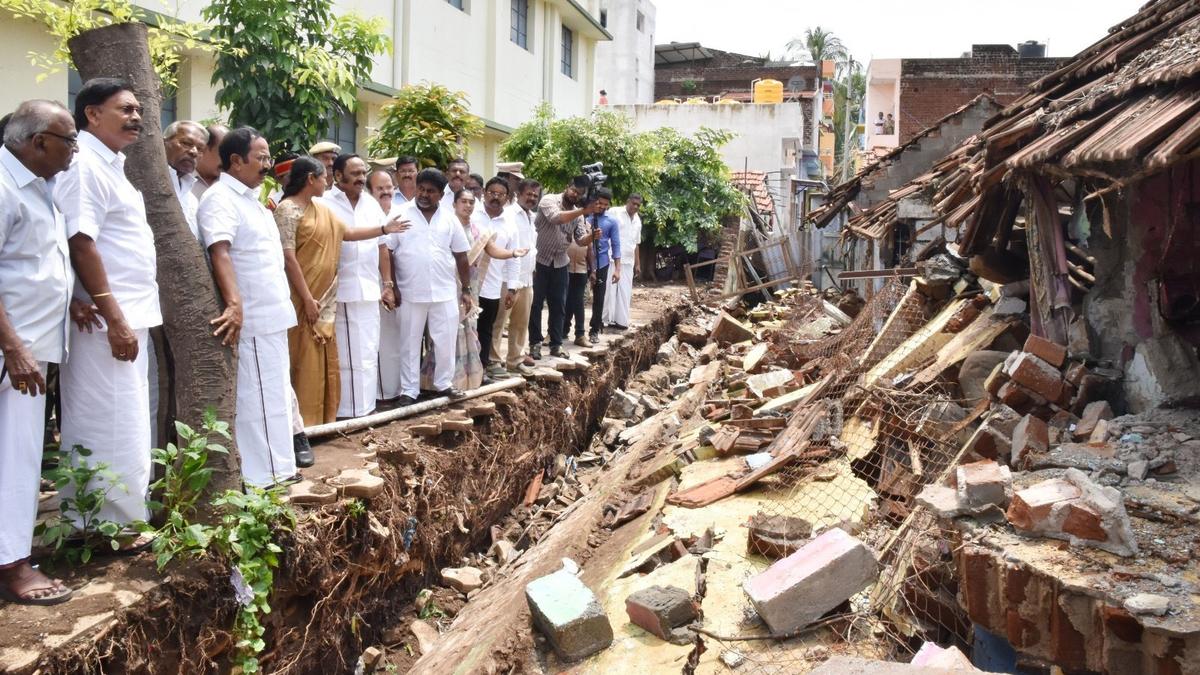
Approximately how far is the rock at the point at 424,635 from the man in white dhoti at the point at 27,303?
2.40 m

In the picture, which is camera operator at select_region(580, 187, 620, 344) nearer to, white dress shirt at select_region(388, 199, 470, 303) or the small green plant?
white dress shirt at select_region(388, 199, 470, 303)

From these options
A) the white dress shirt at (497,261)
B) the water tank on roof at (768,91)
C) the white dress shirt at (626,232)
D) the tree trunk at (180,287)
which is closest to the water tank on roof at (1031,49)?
the water tank on roof at (768,91)

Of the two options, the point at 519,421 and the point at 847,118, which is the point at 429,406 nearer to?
the point at 519,421

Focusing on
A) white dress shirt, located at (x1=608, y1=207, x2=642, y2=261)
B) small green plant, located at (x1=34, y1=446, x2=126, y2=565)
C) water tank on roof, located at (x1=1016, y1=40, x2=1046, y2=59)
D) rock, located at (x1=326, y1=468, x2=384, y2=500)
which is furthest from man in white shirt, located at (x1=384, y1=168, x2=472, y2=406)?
water tank on roof, located at (x1=1016, y1=40, x2=1046, y2=59)

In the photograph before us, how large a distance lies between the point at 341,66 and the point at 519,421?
320 cm

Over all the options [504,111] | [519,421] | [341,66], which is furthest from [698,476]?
[504,111]

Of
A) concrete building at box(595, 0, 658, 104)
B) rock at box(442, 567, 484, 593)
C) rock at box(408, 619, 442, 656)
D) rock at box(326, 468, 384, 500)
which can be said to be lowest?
rock at box(408, 619, 442, 656)

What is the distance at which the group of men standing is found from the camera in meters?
3.47

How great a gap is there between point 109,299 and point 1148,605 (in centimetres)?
407

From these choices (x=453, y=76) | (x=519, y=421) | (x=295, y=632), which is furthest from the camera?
(x=453, y=76)

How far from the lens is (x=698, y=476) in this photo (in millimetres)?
6746

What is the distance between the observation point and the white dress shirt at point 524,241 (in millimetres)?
8922

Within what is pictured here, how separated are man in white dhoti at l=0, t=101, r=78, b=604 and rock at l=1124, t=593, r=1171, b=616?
12.9 ft

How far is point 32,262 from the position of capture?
349 cm
